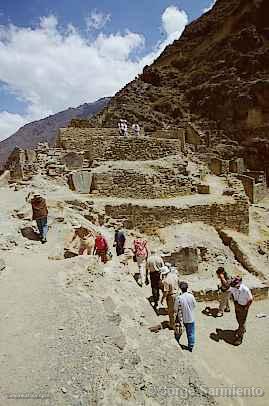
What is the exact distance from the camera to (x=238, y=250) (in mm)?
12789

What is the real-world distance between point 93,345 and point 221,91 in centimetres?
3739

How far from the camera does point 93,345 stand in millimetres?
4594

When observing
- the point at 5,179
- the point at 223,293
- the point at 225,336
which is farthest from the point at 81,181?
the point at 225,336

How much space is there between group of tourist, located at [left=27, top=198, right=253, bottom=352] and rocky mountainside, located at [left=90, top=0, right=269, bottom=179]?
2599 cm

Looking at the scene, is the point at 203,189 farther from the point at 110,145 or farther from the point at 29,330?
the point at 29,330

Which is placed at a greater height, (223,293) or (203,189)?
(203,189)

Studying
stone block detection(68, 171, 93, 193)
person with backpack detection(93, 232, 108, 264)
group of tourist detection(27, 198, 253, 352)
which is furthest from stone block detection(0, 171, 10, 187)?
person with backpack detection(93, 232, 108, 264)

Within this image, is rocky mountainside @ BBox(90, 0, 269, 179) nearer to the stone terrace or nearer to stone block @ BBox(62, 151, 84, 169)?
the stone terrace

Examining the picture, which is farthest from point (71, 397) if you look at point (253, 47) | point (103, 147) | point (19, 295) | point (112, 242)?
point (253, 47)

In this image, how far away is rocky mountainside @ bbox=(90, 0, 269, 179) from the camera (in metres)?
35.7

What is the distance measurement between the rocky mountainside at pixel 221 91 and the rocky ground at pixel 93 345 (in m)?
27.7

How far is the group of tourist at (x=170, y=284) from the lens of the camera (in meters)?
6.08

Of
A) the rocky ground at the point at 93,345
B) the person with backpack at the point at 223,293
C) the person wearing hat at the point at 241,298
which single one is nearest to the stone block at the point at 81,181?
the rocky ground at the point at 93,345

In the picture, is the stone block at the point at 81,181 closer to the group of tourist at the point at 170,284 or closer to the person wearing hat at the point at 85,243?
the group of tourist at the point at 170,284
